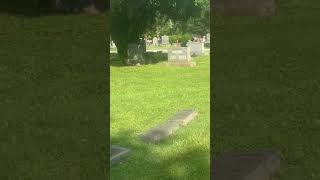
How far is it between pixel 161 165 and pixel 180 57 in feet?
36.5

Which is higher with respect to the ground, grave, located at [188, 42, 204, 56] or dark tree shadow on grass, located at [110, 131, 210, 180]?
grave, located at [188, 42, 204, 56]

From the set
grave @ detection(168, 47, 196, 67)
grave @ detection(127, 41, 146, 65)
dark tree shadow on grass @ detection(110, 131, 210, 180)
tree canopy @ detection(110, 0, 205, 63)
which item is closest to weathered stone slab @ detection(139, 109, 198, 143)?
dark tree shadow on grass @ detection(110, 131, 210, 180)
